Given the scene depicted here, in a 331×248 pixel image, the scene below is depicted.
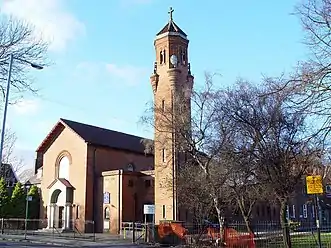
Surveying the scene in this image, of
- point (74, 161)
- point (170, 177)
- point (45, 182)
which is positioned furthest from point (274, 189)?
point (45, 182)

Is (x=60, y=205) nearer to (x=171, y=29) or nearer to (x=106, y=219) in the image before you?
(x=106, y=219)

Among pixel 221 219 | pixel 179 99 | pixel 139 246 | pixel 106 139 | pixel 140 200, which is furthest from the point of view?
pixel 106 139

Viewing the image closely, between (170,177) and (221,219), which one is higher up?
(170,177)

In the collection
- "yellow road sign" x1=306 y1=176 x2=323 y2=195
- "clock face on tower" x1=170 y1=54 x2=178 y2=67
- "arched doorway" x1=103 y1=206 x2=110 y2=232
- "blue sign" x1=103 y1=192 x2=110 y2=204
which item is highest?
"clock face on tower" x1=170 y1=54 x2=178 y2=67

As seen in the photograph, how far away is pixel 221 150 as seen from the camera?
97.1ft

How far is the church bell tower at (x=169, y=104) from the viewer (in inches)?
1348

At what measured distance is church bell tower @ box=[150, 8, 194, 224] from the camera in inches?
1348

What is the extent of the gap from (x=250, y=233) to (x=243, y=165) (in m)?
4.11

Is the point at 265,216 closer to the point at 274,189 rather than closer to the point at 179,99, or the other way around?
the point at 179,99

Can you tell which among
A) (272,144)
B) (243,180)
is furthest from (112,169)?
(272,144)

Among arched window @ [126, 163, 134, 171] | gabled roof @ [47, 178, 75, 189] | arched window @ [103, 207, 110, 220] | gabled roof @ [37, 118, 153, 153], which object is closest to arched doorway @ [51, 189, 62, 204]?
gabled roof @ [47, 178, 75, 189]

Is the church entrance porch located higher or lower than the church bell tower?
lower

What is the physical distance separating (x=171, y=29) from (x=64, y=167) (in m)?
20.9

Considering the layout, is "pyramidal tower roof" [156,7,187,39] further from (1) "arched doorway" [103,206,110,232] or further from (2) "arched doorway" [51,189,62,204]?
(2) "arched doorway" [51,189,62,204]
